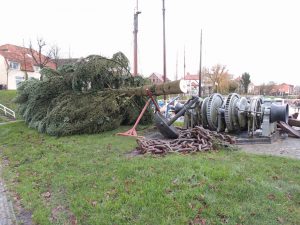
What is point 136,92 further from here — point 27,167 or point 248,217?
point 248,217

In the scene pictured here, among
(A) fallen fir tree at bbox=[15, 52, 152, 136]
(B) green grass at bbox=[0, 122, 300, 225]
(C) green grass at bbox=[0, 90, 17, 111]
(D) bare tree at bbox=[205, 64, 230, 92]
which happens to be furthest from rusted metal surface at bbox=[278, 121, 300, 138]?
(D) bare tree at bbox=[205, 64, 230, 92]

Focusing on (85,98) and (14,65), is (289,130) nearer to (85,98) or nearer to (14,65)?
(85,98)

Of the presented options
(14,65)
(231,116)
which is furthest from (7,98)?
(231,116)

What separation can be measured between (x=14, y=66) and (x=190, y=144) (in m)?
37.2

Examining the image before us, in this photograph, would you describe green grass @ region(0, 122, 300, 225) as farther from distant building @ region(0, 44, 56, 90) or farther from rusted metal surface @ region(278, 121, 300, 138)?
distant building @ region(0, 44, 56, 90)

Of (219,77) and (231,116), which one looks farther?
(219,77)

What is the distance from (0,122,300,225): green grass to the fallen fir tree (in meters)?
3.11

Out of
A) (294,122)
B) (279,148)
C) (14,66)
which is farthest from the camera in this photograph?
(14,66)

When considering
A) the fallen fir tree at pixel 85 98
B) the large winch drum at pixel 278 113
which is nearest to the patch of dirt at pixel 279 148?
the large winch drum at pixel 278 113

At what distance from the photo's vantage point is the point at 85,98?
32.3 ft

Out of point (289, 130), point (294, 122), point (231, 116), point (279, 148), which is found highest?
point (231, 116)

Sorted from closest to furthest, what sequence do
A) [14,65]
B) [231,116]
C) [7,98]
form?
[231,116] < [7,98] < [14,65]

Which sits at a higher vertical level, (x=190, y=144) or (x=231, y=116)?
(x=231, y=116)

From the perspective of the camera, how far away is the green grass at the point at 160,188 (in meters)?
3.29
